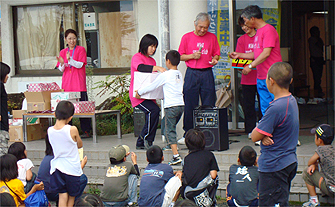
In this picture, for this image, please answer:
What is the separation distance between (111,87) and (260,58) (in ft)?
14.2

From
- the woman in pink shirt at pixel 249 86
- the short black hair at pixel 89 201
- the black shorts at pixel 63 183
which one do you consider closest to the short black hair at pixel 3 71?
the black shorts at pixel 63 183

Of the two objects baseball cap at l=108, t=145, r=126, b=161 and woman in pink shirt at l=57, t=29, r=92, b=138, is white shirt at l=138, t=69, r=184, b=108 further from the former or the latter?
woman in pink shirt at l=57, t=29, r=92, b=138

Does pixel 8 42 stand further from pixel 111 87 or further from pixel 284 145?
pixel 284 145

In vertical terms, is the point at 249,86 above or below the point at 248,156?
above

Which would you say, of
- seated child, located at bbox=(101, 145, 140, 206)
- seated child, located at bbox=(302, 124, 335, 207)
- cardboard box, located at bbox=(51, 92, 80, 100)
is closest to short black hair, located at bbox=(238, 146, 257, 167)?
seated child, located at bbox=(302, 124, 335, 207)

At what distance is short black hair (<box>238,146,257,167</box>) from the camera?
3.88m

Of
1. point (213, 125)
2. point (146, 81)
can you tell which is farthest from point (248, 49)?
point (146, 81)

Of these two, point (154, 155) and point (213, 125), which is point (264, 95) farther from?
point (154, 155)

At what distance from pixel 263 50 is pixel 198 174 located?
2.23 m

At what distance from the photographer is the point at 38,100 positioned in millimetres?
6805

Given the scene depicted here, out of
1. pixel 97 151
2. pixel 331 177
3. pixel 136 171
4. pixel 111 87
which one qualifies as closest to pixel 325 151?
pixel 331 177

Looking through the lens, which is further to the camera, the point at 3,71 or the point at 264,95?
the point at 264,95

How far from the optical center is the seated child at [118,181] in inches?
167

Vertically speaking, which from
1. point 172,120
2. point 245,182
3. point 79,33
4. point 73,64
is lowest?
point 245,182
